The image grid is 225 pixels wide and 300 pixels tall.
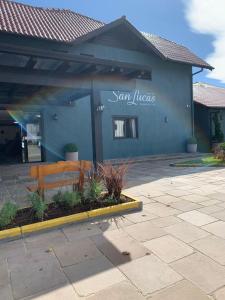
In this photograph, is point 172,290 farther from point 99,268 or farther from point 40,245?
point 40,245

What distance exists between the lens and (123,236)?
3.96 meters

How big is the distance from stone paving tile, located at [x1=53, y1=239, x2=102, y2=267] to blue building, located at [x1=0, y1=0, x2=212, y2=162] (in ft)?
11.0

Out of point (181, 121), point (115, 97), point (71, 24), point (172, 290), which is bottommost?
point (172, 290)

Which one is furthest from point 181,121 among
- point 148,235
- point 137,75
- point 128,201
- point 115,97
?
point 148,235

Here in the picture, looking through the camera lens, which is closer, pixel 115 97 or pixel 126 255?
pixel 126 255

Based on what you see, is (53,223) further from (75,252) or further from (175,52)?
(175,52)

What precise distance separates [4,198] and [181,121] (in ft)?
40.6

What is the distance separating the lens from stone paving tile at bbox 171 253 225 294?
2.72 m

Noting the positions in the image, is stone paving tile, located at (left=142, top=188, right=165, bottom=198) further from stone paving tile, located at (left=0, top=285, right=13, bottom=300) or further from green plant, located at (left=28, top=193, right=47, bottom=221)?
stone paving tile, located at (left=0, top=285, right=13, bottom=300)

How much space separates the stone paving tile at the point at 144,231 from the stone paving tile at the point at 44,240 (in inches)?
38.8

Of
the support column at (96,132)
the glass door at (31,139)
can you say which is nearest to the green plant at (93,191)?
the support column at (96,132)

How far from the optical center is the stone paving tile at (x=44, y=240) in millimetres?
3749

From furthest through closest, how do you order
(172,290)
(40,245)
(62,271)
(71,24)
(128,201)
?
1. (71,24)
2. (128,201)
3. (40,245)
4. (62,271)
5. (172,290)

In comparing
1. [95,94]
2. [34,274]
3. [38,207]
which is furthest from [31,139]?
[34,274]
